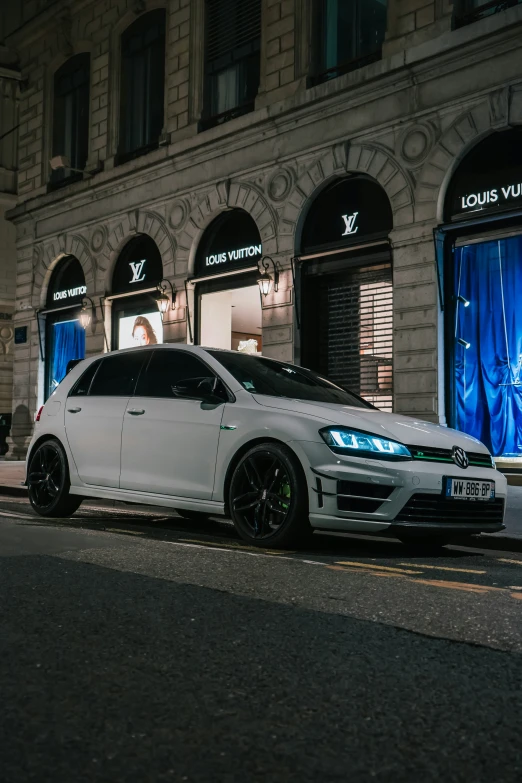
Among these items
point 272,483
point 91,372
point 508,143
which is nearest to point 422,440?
point 272,483

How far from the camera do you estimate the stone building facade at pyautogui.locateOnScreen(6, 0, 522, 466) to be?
1393 centimetres

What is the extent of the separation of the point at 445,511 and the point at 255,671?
3.50 metres

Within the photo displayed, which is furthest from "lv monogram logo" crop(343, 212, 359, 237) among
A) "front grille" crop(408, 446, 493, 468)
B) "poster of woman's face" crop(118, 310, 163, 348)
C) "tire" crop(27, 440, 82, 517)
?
"front grille" crop(408, 446, 493, 468)

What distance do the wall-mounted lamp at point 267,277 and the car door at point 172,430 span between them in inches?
342

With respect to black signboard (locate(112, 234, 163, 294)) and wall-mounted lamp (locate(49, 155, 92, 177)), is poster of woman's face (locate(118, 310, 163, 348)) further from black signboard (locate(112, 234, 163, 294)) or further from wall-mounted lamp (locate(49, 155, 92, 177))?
wall-mounted lamp (locate(49, 155, 92, 177))

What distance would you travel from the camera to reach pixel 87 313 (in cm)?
2119

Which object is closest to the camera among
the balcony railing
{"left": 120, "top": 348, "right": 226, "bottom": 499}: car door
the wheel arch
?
the wheel arch

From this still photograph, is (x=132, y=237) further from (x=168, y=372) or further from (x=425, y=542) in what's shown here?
(x=425, y=542)

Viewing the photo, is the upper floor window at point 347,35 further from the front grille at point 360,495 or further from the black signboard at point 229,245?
the front grille at point 360,495

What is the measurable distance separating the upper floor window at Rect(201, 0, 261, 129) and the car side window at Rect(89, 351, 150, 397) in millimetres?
10633

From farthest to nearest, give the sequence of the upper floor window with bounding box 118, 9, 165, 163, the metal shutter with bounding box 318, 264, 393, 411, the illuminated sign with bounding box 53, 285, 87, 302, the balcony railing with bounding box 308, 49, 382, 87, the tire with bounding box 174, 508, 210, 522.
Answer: the illuminated sign with bounding box 53, 285, 87, 302, the upper floor window with bounding box 118, 9, 165, 163, the balcony railing with bounding box 308, 49, 382, 87, the metal shutter with bounding box 318, 264, 393, 411, the tire with bounding box 174, 508, 210, 522

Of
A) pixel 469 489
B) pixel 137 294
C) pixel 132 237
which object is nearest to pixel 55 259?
pixel 132 237

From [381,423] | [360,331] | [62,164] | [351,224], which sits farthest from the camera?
[62,164]

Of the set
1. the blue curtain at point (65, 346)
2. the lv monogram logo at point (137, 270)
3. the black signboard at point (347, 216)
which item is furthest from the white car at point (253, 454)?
the blue curtain at point (65, 346)
